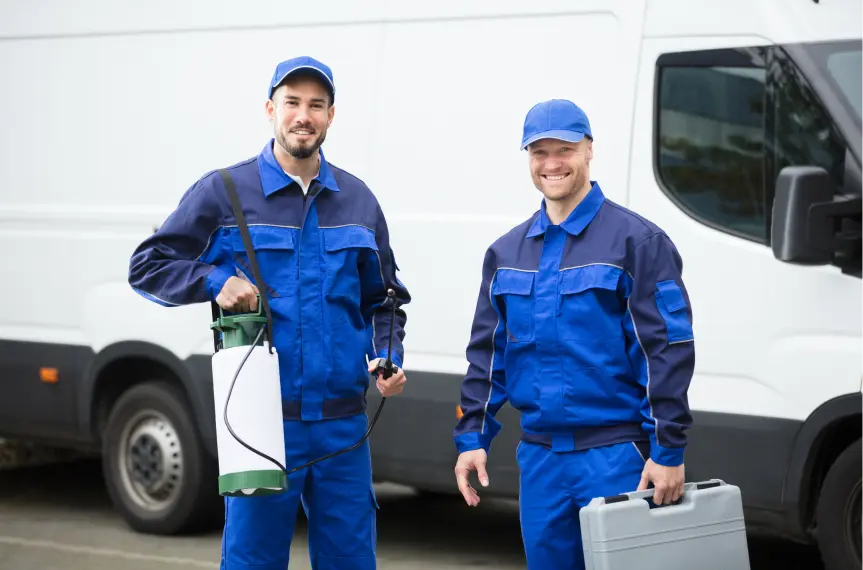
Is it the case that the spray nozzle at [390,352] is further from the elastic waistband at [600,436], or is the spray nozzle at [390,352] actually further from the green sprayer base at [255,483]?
the elastic waistband at [600,436]

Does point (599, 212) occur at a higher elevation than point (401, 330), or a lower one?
higher

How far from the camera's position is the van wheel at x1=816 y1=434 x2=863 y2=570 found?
6145 mm

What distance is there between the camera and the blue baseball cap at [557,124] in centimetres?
416

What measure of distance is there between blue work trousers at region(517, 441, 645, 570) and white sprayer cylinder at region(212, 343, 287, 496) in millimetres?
681

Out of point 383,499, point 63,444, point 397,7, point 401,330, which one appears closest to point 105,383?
point 63,444

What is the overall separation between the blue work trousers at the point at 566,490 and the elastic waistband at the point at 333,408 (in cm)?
61

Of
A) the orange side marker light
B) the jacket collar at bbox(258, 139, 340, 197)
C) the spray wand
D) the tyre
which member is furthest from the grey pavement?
the jacket collar at bbox(258, 139, 340, 197)

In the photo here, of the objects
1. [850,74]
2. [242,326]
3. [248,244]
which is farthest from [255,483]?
[850,74]

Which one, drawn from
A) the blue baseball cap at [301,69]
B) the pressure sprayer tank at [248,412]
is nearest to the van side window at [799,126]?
the blue baseball cap at [301,69]

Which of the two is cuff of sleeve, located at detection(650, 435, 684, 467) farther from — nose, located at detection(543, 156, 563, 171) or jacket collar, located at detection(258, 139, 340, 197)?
jacket collar, located at detection(258, 139, 340, 197)

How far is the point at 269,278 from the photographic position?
176 inches

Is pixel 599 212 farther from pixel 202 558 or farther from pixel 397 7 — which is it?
pixel 202 558

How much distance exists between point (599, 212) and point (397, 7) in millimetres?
3213

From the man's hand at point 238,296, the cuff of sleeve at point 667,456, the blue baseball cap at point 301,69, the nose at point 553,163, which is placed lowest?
the cuff of sleeve at point 667,456
